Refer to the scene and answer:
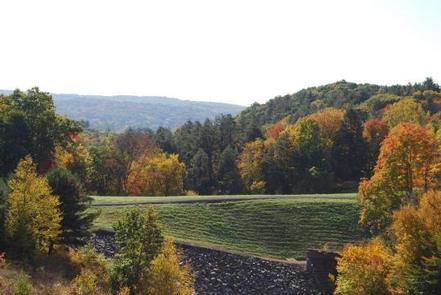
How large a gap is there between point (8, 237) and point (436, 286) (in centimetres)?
2613

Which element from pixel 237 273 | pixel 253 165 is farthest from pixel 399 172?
pixel 253 165

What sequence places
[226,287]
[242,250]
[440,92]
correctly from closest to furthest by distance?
1. [226,287]
2. [242,250]
3. [440,92]

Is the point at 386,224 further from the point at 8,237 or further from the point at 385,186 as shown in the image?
the point at 8,237

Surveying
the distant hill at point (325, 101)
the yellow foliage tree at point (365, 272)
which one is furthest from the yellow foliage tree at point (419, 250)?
the distant hill at point (325, 101)

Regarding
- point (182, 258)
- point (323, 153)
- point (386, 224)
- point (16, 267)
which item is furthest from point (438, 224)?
point (323, 153)

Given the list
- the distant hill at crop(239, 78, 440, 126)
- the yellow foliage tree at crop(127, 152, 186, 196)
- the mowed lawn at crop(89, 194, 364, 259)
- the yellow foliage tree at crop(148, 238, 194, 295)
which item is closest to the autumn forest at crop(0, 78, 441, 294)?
the yellow foliage tree at crop(148, 238, 194, 295)

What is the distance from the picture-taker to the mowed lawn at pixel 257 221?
154 ft

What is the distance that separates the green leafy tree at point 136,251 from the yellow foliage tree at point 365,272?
508 inches

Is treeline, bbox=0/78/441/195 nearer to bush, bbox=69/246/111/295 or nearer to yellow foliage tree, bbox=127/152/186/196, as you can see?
yellow foliage tree, bbox=127/152/186/196

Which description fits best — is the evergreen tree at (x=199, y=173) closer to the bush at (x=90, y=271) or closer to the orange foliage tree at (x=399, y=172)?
the orange foliage tree at (x=399, y=172)

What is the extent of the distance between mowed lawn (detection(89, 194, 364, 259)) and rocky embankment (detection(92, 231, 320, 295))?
2174mm

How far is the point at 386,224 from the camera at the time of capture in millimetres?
46094

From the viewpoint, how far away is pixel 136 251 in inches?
1204

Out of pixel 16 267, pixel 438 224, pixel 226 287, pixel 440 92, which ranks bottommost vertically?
pixel 226 287
